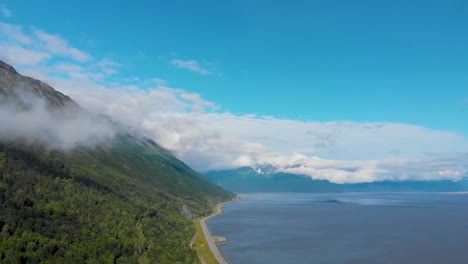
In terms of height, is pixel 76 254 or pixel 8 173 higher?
pixel 8 173

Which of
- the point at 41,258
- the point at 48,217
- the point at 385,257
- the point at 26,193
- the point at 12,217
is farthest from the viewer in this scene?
the point at 385,257

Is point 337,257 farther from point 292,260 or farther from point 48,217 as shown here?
point 48,217

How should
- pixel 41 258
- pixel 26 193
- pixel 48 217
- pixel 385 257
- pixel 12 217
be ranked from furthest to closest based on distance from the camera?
pixel 385 257 < pixel 26 193 < pixel 48 217 < pixel 12 217 < pixel 41 258

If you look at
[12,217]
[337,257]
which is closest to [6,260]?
[12,217]

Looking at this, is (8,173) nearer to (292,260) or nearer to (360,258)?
(292,260)

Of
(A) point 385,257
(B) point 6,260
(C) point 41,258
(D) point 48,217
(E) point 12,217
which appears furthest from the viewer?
(A) point 385,257

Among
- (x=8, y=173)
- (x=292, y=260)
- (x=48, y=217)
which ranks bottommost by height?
(x=292, y=260)

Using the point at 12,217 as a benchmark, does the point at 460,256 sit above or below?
below

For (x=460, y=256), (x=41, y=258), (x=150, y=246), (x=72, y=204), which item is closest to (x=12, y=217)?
(x=41, y=258)

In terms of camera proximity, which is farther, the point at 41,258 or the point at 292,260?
the point at 292,260
